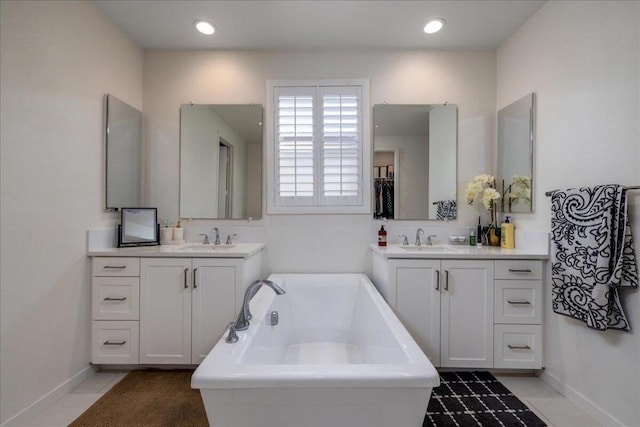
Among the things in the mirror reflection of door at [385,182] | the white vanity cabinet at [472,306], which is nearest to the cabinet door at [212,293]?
the white vanity cabinet at [472,306]

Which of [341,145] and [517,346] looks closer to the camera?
[517,346]

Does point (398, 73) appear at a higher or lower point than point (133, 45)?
lower

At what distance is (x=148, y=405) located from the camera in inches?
63.2

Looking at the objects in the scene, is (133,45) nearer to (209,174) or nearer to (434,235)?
(209,174)

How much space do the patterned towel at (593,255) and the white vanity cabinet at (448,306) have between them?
40cm

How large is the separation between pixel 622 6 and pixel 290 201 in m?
2.29

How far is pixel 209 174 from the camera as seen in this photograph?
7.92 ft

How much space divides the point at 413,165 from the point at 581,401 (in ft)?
6.06

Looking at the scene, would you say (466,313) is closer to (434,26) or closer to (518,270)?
(518,270)

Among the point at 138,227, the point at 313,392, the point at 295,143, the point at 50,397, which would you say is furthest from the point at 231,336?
the point at 295,143

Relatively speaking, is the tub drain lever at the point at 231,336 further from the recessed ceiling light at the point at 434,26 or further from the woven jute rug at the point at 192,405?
the recessed ceiling light at the point at 434,26

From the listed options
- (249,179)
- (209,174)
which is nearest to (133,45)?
(209,174)

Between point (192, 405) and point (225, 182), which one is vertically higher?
point (225, 182)

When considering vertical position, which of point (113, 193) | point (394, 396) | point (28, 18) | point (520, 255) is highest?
point (28, 18)
